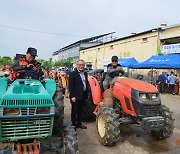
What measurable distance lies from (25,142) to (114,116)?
1.99 meters

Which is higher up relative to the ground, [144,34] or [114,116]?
[144,34]

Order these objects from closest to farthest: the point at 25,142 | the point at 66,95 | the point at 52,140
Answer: the point at 25,142, the point at 52,140, the point at 66,95

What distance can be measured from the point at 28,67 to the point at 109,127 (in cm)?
200

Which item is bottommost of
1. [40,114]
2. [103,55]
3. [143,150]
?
[143,150]

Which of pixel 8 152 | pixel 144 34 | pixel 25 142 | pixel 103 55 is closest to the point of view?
pixel 8 152

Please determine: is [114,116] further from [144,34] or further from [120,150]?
[144,34]

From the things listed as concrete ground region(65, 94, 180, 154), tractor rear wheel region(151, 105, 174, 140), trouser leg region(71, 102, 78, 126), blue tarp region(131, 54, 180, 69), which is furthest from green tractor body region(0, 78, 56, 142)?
blue tarp region(131, 54, 180, 69)

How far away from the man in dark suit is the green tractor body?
2.46m

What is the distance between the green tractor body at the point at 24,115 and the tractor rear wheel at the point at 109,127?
1.65 m

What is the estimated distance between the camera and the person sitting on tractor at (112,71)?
19.0 feet

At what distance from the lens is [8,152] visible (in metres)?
3.11

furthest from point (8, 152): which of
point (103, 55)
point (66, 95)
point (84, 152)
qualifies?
point (103, 55)

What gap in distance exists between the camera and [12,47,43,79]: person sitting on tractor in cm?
448

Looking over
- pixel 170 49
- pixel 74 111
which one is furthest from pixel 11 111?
pixel 170 49
